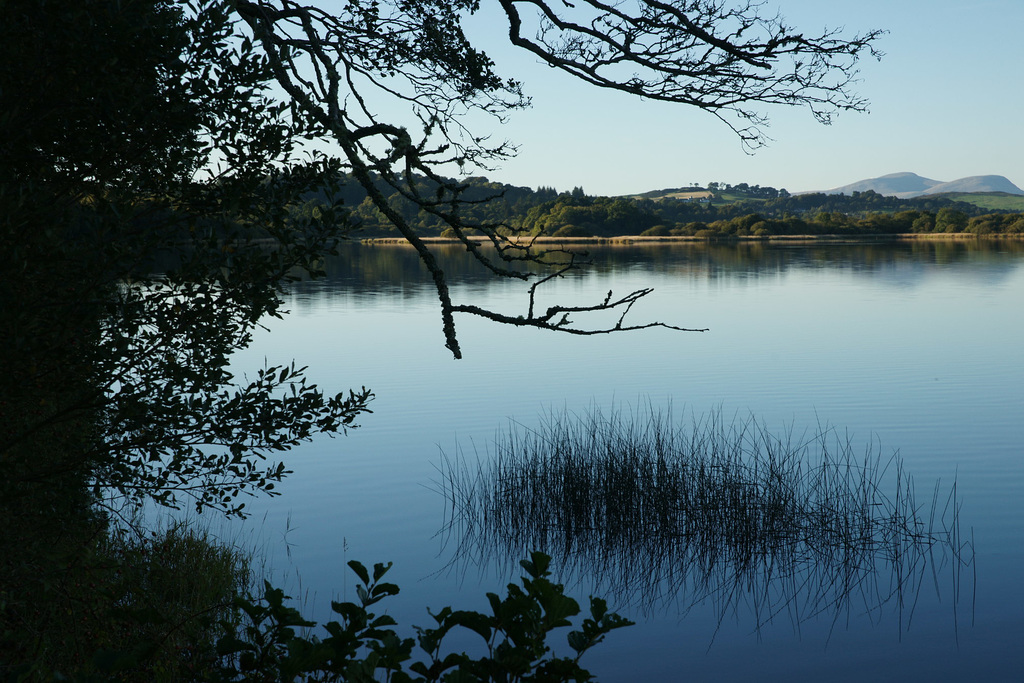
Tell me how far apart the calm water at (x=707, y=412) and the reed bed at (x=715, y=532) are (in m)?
0.12

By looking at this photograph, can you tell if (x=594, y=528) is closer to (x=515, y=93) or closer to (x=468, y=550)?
(x=468, y=550)

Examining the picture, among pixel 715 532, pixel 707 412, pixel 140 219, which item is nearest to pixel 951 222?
pixel 707 412

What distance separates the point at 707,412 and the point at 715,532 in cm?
627

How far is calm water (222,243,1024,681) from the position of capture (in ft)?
22.6

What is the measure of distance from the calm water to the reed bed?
12cm

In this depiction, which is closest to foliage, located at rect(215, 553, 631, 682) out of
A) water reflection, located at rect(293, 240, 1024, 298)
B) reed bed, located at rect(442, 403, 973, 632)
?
reed bed, located at rect(442, 403, 973, 632)

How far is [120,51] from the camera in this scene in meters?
3.69

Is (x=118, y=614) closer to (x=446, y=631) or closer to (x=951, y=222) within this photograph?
(x=446, y=631)

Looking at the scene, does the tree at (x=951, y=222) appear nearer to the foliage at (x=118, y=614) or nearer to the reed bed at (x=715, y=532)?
the reed bed at (x=715, y=532)

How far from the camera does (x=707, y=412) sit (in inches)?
574

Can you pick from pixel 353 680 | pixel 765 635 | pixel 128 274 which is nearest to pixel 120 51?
pixel 128 274

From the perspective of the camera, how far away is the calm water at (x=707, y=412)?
6.89m

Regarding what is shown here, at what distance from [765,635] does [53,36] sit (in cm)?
656

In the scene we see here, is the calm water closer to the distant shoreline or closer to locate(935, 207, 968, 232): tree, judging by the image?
the distant shoreline
